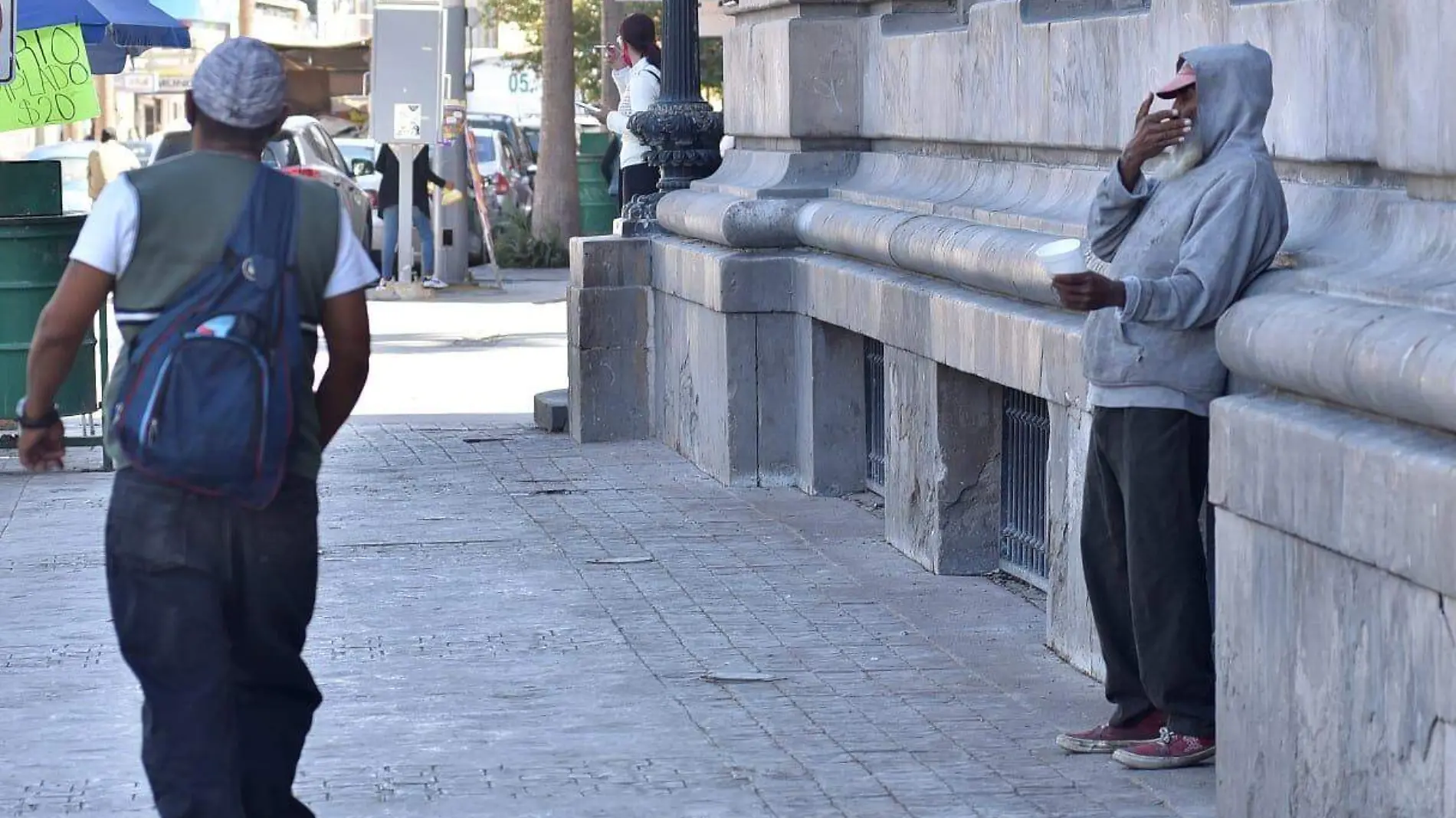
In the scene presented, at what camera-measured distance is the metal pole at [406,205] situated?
936 inches

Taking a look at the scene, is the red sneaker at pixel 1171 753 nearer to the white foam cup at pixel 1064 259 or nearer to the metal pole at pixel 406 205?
the white foam cup at pixel 1064 259

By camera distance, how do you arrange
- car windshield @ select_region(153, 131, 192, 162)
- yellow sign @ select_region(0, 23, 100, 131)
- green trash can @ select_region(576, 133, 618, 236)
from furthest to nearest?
A: green trash can @ select_region(576, 133, 618, 236) < car windshield @ select_region(153, 131, 192, 162) < yellow sign @ select_region(0, 23, 100, 131)

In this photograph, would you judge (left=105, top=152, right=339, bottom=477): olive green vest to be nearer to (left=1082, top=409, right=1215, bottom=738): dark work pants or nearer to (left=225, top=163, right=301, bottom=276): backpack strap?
(left=225, top=163, right=301, bottom=276): backpack strap

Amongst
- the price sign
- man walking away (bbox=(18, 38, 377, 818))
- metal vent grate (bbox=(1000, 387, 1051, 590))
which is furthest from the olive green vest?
the price sign

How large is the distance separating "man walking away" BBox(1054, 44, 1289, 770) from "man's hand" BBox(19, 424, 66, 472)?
2082mm

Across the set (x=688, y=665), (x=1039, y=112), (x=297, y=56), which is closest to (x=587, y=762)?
(x=688, y=665)

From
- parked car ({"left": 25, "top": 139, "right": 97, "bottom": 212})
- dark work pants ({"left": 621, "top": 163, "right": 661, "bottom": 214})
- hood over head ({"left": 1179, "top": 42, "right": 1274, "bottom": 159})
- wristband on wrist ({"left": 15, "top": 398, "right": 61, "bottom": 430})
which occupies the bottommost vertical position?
parked car ({"left": 25, "top": 139, "right": 97, "bottom": 212})

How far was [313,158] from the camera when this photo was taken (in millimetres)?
24672

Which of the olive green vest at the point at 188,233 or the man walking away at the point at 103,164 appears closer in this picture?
the olive green vest at the point at 188,233

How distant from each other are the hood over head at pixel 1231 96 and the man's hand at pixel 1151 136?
4 cm

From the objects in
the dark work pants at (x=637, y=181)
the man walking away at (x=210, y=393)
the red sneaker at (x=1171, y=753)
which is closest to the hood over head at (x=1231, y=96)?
the red sneaker at (x=1171, y=753)

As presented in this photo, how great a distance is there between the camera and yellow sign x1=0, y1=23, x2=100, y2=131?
38.7 ft

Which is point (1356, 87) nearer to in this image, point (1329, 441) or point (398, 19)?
point (1329, 441)

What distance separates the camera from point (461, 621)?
7957 mm
